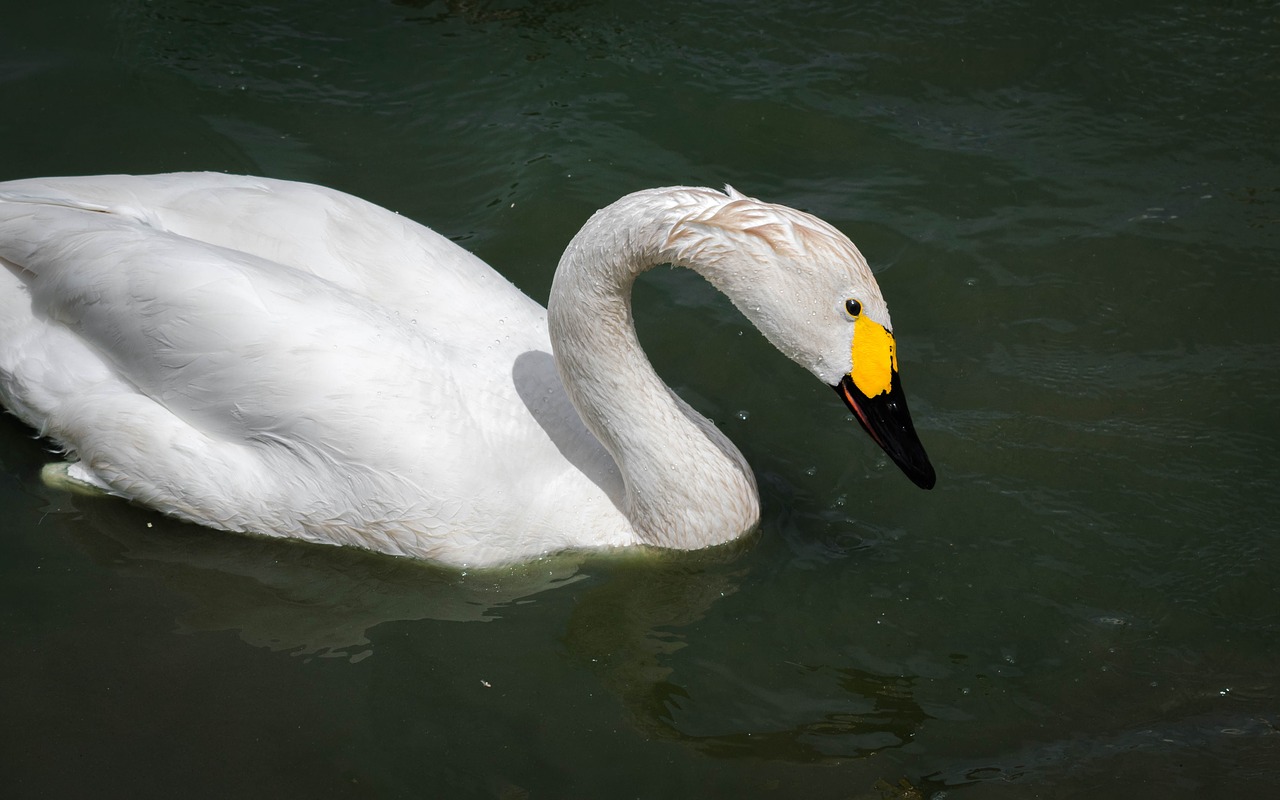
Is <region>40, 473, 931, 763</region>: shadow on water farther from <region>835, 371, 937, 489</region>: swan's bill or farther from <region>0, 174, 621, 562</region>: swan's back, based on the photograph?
<region>835, 371, 937, 489</region>: swan's bill

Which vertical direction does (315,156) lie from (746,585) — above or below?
above

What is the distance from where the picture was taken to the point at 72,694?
453 centimetres

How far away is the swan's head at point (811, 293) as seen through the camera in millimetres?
4215

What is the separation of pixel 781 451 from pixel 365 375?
2.03 m

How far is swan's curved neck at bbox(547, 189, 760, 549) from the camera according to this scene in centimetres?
462

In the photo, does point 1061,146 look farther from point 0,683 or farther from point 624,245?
point 0,683

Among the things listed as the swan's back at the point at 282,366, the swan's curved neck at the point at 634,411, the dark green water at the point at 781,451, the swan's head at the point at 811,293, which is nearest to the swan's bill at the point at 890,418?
the swan's head at the point at 811,293

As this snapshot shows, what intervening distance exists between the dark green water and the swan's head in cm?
101

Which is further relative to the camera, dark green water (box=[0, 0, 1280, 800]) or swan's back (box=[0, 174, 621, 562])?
swan's back (box=[0, 174, 621, 562])

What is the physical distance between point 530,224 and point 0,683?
3716 mm

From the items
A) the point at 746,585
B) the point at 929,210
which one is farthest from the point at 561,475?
the point at 929,210

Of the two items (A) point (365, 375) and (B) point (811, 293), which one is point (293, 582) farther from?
(B) point (811, 293)

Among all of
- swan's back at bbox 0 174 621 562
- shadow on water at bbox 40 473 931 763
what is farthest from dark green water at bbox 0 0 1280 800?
swan's back at bbox 0 174 621 562

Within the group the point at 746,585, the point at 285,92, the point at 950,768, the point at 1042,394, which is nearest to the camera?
the point at 950,768
